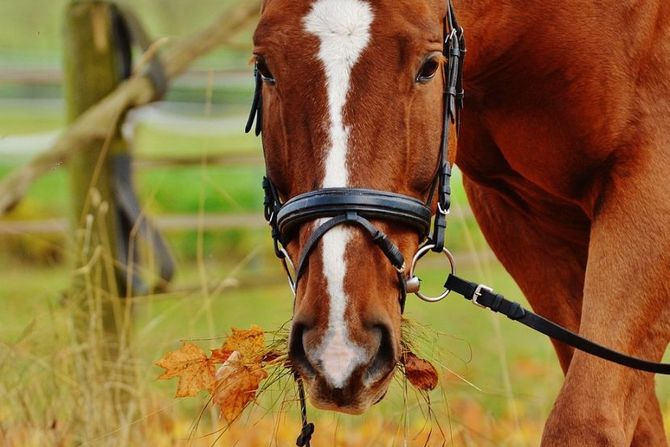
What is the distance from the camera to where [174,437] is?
3.94 m

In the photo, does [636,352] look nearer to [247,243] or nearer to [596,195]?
[596,195]

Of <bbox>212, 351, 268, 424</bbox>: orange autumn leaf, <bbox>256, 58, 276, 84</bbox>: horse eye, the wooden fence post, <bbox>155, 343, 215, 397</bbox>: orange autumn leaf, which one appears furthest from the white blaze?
the wooden fence post

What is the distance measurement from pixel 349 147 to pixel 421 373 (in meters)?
0.61

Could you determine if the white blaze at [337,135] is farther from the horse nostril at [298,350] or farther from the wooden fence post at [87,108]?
the wooden fence post at [87,108]

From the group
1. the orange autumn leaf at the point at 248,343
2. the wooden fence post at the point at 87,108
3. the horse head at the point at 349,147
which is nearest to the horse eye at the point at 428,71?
the horse head at the point at 349,147

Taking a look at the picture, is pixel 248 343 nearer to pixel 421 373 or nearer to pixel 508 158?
pixel 421 373

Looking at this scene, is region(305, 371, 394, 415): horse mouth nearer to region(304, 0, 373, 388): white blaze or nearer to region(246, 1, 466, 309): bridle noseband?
region(304, 0, 373, 388): white blaze

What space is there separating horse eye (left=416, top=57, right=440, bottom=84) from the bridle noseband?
90mm

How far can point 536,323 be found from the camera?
2.74 metres

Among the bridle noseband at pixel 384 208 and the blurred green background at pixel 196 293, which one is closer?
the bridle noseband at pixel 384 208

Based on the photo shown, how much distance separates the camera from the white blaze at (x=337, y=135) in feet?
7.16

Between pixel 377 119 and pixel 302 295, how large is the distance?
1.26 feet

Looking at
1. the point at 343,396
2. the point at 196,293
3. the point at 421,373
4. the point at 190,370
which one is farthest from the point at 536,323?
the point at 196,293

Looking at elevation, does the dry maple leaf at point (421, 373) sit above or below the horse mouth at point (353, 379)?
below
